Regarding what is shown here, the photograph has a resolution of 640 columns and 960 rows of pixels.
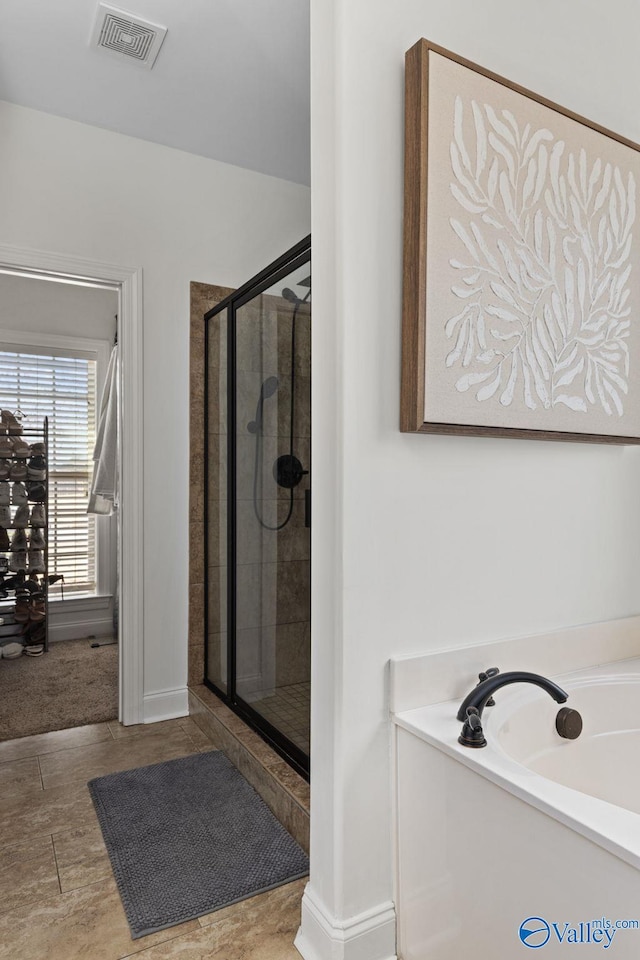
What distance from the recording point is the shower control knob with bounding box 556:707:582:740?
151cm

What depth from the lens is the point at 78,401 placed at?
14.9 feet

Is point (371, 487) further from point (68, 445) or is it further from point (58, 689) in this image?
point (68, 445)

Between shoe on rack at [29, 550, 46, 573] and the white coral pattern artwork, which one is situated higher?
the white coral pattern artwork

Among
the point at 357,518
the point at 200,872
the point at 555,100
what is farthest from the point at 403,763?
the point at 555,100

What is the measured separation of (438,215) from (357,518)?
0.70m

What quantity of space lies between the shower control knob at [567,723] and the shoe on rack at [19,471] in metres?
3.66

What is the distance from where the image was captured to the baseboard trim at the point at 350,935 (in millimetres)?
1373

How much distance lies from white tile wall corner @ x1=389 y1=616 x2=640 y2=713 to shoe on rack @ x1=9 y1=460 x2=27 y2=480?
344cm

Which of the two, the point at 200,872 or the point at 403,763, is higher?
the point at 403,763

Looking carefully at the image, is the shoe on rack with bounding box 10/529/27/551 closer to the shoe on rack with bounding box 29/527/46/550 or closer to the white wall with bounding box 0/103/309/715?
the shoe on rack with bounding box 29/527/46/550

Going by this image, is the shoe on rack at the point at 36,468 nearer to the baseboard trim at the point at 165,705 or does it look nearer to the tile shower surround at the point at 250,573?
the tile shower surround at the point at 250,573

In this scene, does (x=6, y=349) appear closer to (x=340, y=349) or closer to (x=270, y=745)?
(x=270, y=745)

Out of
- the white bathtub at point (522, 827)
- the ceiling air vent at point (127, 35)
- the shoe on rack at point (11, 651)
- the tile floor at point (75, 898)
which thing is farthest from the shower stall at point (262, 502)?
the shoe on rack at point (11, 651)

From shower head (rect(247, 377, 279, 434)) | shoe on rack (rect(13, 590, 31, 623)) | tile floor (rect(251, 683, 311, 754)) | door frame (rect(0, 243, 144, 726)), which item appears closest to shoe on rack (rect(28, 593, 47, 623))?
shoe on rack (rect(13, 590, 31, 623))
